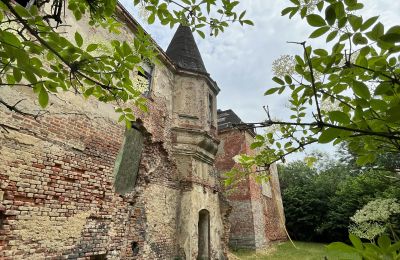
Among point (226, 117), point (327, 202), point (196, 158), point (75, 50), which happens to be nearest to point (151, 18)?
point (75, 50)

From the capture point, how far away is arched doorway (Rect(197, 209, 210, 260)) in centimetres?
1072

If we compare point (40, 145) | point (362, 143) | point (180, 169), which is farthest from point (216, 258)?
point (362, 143)

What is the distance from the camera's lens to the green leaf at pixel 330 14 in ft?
4.10

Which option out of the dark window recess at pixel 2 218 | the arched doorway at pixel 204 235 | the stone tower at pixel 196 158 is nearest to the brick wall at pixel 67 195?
the dark window recess at pixel 2 218

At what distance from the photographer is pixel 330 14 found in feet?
4.09

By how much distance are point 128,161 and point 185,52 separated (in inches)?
265

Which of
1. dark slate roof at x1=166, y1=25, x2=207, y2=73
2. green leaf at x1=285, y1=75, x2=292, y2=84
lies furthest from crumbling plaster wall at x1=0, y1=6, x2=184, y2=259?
green leaf at x1=285, y1=75, x2=292, y2=84

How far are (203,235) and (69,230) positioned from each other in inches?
243

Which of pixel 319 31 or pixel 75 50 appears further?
pixel 75 50

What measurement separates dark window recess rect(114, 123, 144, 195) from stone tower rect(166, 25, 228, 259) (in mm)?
1940

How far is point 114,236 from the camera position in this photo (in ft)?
24.0

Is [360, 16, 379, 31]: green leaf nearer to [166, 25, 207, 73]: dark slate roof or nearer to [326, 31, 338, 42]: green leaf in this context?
[326, 31, 338, 42]: green leaf

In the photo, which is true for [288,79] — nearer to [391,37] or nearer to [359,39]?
[359,39]

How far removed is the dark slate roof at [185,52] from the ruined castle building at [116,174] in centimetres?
8
